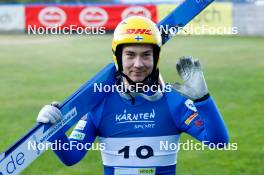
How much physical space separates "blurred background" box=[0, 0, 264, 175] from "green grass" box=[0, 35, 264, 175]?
1 centimetres

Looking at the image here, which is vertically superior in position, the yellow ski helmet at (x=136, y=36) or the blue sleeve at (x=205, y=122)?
the yellow ski helmet at (x=136, y=36)

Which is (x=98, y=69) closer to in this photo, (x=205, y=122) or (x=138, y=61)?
(x=138, y=61)

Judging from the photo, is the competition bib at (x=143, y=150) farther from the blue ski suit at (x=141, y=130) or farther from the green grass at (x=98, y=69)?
the green grass at (x=98, y=69)

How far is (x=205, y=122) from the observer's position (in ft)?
13.4

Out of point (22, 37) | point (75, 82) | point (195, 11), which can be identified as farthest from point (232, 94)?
point (22, 37)

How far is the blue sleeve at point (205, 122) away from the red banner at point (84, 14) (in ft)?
78.4

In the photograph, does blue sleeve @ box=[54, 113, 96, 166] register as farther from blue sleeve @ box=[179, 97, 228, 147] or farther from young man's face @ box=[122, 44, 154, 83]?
blue sleeve @ box=[179, 97, 228, 147]

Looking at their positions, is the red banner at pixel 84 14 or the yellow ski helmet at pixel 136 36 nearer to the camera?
the yellow ski helmet at pixel 136 36

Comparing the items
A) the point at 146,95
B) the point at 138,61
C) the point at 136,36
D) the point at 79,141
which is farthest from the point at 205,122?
the point at 79,141

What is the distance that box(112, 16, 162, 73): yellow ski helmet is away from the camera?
4.18 m

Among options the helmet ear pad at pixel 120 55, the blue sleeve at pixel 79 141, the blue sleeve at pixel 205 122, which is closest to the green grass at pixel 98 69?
the blue sleeve at pixel 79 141

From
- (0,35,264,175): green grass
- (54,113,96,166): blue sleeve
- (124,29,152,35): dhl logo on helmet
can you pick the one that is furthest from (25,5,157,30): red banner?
(124,29,152,35): dhl logo on helmet

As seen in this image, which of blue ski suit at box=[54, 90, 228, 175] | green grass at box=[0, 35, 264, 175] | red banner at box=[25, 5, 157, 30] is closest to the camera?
blue ski suit at box=[54, 90, 228, 175]

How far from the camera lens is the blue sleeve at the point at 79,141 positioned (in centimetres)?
446
